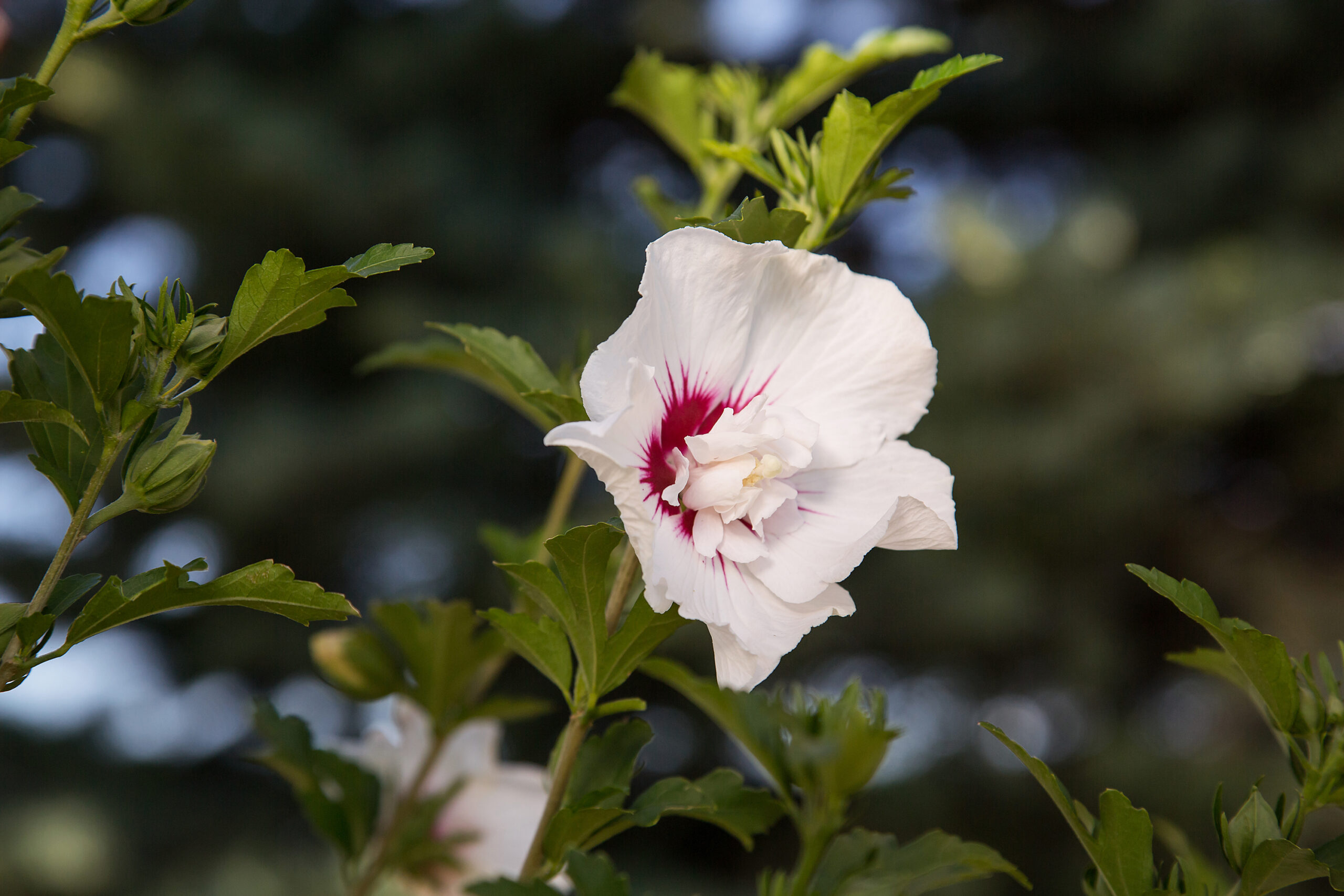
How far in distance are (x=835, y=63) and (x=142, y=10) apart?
24cm

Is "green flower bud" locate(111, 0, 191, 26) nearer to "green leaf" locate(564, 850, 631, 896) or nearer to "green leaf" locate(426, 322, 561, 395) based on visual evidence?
"green leaf" locate(426, 322, 561, 395)

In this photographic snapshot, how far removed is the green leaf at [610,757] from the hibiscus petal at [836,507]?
0.07 meters

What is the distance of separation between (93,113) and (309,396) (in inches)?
31.6

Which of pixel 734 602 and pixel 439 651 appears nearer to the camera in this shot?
pixel 734 602

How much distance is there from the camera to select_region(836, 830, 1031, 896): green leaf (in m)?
0.26

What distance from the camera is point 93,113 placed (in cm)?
231

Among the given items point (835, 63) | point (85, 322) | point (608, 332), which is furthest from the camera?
point (608, 332)

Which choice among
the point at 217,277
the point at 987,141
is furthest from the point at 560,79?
the point at 987,141

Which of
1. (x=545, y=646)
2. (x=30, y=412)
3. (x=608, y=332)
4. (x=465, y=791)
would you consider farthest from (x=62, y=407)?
(x=608, y=332)

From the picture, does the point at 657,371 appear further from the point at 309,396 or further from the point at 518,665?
the point at 309,396

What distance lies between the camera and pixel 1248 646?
0.84 ft

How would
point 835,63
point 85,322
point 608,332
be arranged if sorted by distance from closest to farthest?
point 85,322
point 835,63
point 608,332

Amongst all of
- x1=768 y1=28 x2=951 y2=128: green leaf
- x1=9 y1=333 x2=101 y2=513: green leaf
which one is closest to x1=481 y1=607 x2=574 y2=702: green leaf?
x1=9 y1=333 x2=101 y2=513: green leaf

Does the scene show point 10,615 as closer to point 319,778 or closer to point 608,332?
point 319,778
